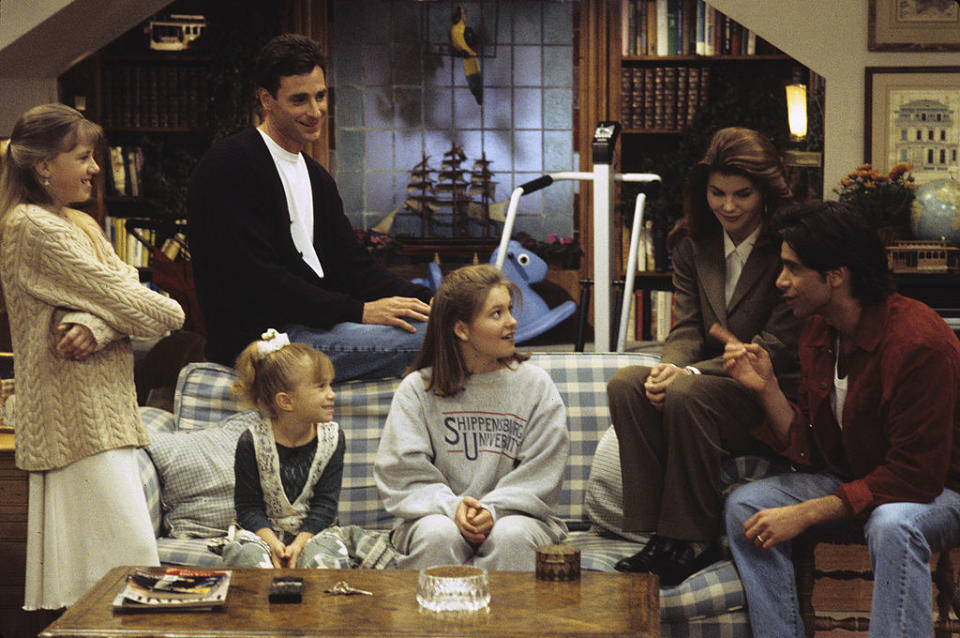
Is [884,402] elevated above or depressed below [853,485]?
above

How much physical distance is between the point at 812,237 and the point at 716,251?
506mm

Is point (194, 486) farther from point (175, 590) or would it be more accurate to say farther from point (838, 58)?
point (838, 58)

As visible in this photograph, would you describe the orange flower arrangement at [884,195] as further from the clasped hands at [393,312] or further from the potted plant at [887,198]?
the clasped hands at [393,312]

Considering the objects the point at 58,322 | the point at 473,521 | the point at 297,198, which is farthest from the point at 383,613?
the point at 297,198

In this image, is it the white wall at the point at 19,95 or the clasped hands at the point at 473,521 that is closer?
the clasped hands at the point at 473,521

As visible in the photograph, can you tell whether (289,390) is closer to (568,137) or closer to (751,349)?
(751,349)

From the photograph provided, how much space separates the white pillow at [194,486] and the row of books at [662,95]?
167 inches

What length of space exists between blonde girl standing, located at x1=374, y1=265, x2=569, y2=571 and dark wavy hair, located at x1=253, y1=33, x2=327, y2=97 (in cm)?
83

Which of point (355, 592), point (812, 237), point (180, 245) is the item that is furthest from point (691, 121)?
point (355, 592)

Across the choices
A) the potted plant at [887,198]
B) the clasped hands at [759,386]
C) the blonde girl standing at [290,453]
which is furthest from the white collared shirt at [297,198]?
the potted plant at [887,198]

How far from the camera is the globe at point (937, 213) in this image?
4.38 meters

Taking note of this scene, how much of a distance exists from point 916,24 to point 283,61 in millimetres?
2995

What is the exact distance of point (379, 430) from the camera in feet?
10.1

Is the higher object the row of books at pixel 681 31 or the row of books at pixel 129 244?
the row of books at pixel 681 31
